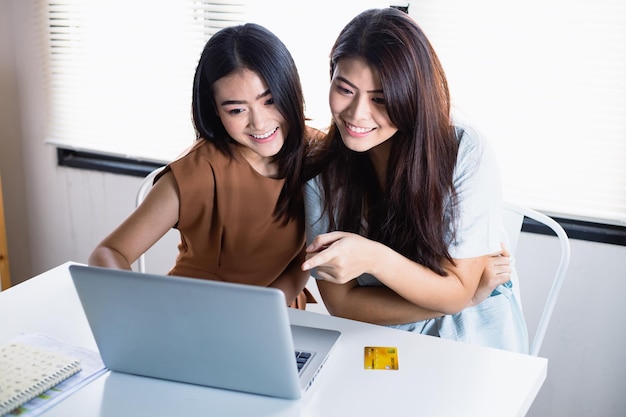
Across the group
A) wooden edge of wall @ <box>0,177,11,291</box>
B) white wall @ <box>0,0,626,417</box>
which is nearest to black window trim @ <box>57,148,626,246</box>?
white wall @ <box>0,0,626,417</box>

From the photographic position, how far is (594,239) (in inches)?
83.4

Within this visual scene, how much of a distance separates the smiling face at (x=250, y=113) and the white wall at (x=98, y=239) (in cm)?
99

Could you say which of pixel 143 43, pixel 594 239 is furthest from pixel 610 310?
pixel 143 43

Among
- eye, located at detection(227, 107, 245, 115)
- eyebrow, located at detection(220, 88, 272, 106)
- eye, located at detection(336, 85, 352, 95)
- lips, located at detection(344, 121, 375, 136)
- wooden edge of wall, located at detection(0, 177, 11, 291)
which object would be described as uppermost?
eye, located at detection(336, 85, 352, 95)

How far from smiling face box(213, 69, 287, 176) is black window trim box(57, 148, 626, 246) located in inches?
38.6

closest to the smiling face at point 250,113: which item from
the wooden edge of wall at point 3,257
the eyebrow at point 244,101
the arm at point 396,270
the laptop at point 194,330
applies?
the eyebrow at point 244,101

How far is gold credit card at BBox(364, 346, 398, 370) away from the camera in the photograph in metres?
1.21

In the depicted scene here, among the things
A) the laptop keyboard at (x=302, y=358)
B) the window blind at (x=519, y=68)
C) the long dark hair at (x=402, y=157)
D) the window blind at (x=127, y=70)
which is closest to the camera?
the laptop keyboard at (x=302, y=358)

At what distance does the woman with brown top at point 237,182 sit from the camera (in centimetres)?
151

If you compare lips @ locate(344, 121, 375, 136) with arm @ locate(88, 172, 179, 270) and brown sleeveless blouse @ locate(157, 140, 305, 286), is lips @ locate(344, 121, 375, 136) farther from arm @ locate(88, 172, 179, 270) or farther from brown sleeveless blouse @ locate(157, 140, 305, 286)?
arm @ locate(88, 172, 179, 270)

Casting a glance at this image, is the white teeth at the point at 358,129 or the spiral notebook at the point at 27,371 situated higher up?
the white teeth at the point at 358,129

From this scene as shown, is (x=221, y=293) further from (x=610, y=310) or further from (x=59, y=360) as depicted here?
(x=610, y=310)

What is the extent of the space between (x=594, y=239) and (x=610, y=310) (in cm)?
22

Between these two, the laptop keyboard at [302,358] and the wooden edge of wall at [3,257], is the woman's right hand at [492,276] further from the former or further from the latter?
the wooden edge of wall at [3,257]
